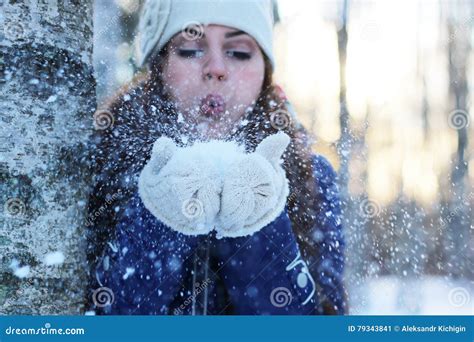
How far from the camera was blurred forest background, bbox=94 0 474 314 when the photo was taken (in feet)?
8.17

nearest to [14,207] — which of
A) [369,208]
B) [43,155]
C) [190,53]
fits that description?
[43,155]

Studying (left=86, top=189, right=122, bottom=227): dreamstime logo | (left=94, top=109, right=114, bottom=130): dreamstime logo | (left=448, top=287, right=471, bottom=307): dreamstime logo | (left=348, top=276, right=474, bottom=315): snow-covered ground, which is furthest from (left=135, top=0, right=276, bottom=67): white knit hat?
(left=448, top=287, right=471, bottom=307): dreamstime logo

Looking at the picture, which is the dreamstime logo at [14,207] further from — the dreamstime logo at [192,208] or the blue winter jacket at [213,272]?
the dreamstime logo at [192,208]

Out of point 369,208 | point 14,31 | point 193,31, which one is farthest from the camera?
point 369,208

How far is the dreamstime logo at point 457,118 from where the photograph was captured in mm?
2609

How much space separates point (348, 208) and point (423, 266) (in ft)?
1.22

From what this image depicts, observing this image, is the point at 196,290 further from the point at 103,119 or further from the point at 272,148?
the point at 103,119

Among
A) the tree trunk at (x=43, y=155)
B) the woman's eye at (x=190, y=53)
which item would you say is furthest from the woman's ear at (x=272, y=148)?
the tree trunk at (x=43, y=155)

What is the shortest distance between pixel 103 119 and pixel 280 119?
2.11ft

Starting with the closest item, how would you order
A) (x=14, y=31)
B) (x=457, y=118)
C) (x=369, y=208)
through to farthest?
1. (x=14, y=31)
2. (x=369, y=208)
3. (x=457, y=118)

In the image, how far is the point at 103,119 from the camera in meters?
2.38

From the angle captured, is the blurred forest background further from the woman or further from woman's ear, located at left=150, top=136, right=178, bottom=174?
woman's ear, located at left=150, top=136, right=178, bottom=174

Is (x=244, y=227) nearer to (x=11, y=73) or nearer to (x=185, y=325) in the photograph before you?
(x=185, y=325)

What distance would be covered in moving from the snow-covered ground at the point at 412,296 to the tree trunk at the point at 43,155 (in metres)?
1.04
